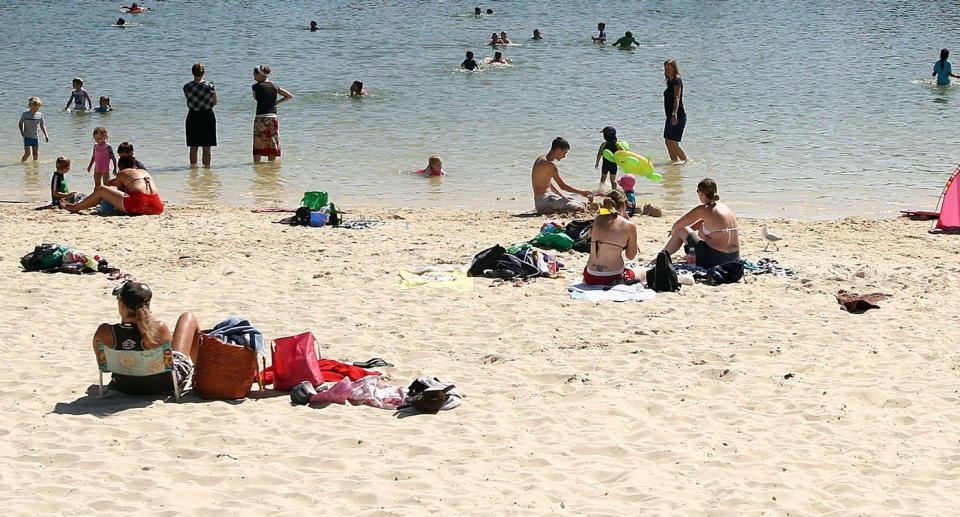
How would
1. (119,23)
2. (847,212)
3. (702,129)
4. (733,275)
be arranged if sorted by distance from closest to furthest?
(733,275) < (847,212) < (702,129) < (119,23)

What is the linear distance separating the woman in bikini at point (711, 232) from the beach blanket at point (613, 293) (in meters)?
0.77

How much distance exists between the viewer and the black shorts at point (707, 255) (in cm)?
891

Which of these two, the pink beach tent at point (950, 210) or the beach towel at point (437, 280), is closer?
the beach towel at point (437, 280)

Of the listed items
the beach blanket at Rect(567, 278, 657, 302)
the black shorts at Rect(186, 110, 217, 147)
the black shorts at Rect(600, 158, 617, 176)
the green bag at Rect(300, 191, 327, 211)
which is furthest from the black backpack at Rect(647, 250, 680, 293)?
the black shorts at Rect(186, 110, 217, 147)

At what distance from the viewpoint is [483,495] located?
4.75 meters

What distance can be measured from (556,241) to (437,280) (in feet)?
5.39

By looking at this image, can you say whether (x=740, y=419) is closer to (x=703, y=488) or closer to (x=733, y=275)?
(x=703, y=488)

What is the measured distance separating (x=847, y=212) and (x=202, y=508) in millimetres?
9958

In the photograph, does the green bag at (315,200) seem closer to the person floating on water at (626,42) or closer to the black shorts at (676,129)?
the black shorts at (676,129)

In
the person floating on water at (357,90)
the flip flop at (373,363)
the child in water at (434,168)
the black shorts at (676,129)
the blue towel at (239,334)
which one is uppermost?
the person floating on water at (357,90)

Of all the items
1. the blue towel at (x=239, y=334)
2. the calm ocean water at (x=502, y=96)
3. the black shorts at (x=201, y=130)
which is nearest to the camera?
the blue towel at (x=239, y=334)

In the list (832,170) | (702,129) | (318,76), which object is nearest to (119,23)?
(318,76)

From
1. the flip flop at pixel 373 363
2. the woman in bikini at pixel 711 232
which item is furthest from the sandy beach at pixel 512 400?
the woman in bikini at pixel 711 232

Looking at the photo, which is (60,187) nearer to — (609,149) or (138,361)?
(609,149)
